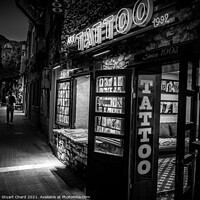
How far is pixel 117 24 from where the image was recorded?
15.8 feet

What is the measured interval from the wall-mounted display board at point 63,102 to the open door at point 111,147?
103 inches

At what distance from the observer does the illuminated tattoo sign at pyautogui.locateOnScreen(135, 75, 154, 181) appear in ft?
14.3

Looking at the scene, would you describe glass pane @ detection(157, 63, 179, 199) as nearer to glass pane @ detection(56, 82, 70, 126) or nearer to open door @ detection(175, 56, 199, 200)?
glass pane @ detection(56, 82, 70, 126)

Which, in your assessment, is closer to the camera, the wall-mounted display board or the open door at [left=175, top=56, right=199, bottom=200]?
the open door at [left=175, top=56, right=199, bottom=200]

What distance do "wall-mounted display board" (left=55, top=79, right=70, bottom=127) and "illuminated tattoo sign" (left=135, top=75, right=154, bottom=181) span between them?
3.66 m

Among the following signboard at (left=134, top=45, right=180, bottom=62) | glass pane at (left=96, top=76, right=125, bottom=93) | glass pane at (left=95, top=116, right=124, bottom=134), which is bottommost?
glass pane at (left=95, top=116, right=124, bottom=134)

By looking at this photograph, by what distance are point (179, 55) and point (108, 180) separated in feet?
9.13

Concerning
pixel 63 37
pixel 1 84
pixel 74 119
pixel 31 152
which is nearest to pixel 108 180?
pixel 74 119

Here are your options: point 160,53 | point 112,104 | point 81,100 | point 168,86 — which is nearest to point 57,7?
point 81,100

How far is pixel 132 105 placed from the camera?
4.21 metres

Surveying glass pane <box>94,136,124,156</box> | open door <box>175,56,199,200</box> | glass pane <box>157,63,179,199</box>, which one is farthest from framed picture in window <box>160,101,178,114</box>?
open door <box>175,56,199,200</box>

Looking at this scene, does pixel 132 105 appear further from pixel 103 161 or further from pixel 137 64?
pixel 103 161

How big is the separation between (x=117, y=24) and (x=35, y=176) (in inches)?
172

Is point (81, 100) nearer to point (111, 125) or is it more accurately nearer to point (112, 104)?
point (112, 104)
